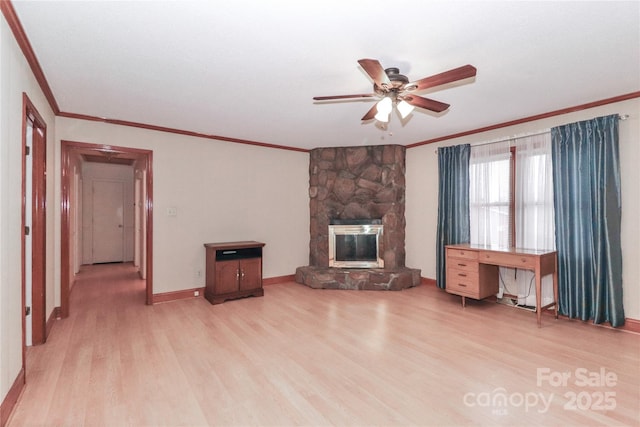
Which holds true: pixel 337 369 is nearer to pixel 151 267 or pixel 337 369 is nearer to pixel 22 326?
pixel 22 326

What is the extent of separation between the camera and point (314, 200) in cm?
567

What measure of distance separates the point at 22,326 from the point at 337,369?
91.2 inches

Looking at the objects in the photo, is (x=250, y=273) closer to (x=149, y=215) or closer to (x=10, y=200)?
(x=149, y=215)

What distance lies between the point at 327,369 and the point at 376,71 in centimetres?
222

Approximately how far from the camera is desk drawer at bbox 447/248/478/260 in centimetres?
395

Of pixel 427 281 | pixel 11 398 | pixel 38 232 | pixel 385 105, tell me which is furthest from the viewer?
pixel 427 281

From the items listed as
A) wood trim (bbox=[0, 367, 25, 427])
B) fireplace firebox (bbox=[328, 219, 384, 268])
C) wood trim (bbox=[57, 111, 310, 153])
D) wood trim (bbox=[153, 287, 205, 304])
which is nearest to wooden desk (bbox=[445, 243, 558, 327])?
fireplace firebox (bbox=[328, 219, 384, 268])

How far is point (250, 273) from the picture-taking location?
179 inches

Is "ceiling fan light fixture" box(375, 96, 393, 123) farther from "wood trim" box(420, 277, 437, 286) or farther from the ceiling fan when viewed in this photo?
"wood trim" box(420, 277, 437, 286)

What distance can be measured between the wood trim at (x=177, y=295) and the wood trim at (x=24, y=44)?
8.50 ft

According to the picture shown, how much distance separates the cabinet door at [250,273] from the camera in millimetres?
4477

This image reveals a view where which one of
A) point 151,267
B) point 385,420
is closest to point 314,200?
point 151,267

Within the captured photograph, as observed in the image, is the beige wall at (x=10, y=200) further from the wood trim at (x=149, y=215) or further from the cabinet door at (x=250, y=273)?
the cabinet door at (x=250, y=273)

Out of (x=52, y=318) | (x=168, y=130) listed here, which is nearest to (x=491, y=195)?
(x=168, y=130)
